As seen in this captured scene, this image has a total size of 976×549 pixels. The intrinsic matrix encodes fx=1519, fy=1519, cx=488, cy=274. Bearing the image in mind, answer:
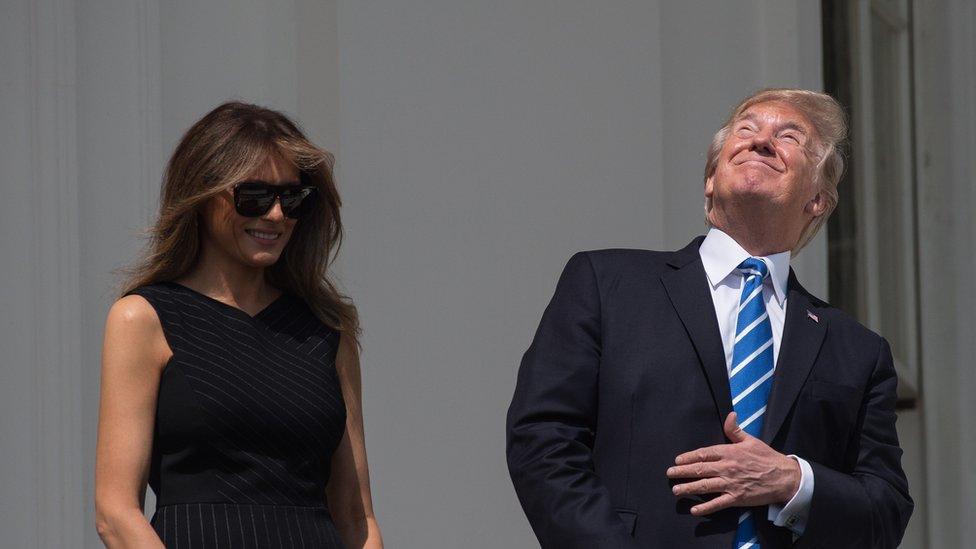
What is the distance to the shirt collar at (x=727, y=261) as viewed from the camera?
307 centimetres

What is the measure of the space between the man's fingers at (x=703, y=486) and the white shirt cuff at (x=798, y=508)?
0.12 meters

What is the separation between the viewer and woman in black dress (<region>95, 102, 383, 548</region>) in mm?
2781

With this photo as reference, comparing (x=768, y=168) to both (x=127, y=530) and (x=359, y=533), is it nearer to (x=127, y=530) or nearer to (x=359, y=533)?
(x=359, y=533)

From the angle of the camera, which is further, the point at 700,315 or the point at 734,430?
the point at 700,315

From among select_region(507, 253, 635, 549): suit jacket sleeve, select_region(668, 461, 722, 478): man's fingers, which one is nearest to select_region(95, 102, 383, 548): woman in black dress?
select_region(507, 253, 635, 549): suit jacket sleeve

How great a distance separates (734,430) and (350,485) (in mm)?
791

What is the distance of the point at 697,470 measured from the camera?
2.80 m

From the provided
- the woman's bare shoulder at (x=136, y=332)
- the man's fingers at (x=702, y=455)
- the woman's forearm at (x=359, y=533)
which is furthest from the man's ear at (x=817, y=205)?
the woman's bare shoulder at (x=136, y=332)

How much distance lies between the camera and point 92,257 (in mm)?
3908

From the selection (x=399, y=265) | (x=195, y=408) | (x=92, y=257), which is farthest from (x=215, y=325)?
(x=399, y=265)

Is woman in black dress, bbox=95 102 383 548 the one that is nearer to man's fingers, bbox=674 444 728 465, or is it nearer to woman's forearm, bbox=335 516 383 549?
woman's forearm, bbox=335 516 383 549

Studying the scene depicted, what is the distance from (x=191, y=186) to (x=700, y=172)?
8.88ft

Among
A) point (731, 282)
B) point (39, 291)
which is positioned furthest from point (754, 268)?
point (39, 291)

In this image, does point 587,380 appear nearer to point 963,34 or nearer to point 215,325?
point 215,325
